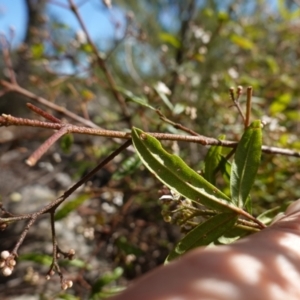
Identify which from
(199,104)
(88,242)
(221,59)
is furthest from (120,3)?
(88,242)

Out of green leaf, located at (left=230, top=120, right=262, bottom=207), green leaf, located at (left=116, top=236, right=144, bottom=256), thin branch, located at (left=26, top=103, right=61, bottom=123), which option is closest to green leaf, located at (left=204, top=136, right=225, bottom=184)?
green leaf, located at (left=230, top=120, right=262, bottom=207)

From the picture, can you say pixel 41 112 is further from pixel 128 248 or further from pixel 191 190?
pixel 128 248

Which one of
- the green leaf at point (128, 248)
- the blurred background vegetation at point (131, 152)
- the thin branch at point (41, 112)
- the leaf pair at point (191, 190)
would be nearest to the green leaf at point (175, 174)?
the leaf pair at point (191, 190)

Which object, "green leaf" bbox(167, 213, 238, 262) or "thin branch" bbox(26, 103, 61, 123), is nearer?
"thin branch" bbox(26, 103, 61, 123)

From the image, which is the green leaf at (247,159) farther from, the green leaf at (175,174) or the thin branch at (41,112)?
the thin branch at (41,112)

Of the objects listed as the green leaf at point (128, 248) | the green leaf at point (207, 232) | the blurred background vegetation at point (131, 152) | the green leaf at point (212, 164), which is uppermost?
the blurred background vegetation at point (131, 152)

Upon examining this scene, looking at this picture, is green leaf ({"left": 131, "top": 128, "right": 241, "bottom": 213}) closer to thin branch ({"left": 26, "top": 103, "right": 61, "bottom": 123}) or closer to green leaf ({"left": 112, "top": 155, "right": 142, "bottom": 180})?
thin branch ({"left": 26, "top": 103, "right": 61, "bottom": 123})

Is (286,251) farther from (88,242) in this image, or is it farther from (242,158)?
(88,242)
